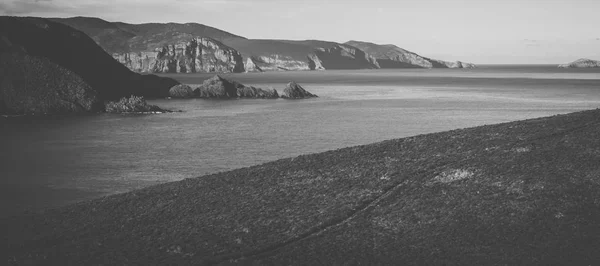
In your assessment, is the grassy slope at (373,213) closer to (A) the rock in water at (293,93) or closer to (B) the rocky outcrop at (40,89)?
(B) the rocky outcrop at (40,89)

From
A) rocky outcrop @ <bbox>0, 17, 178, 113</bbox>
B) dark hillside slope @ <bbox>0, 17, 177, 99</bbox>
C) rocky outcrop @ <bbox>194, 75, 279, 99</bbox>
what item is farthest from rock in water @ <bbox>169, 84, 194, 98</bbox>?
dark hillside slope @ <bbox>0, 17, 177, 99</bbox>

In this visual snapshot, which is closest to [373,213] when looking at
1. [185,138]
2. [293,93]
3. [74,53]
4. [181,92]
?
[185,138]

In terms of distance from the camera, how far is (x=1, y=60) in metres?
107

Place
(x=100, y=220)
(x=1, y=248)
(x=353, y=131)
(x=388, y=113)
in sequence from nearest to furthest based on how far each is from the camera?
(x=1, y=248) < (x=100, y=220) < (x=353, y=131) < (x=388, y=113)

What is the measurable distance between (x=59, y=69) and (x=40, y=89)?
299 inches

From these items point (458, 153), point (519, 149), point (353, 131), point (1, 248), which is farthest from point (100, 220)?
point (353, 131)

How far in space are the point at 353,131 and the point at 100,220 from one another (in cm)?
5086

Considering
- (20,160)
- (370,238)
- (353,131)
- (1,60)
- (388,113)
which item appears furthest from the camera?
(1,60)

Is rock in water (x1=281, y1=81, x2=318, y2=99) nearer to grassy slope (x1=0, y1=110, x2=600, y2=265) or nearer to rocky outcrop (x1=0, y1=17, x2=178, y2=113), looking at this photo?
rocky outcrop (x1=0, y1=17, x2=178, y2=113)

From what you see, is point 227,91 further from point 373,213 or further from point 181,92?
point 373,213

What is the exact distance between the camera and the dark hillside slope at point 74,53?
380 ft

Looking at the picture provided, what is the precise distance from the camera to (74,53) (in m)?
132

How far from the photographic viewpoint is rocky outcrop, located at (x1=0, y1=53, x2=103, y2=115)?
99.6m

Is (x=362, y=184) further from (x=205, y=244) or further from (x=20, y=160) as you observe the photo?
(x=20, y=160)
